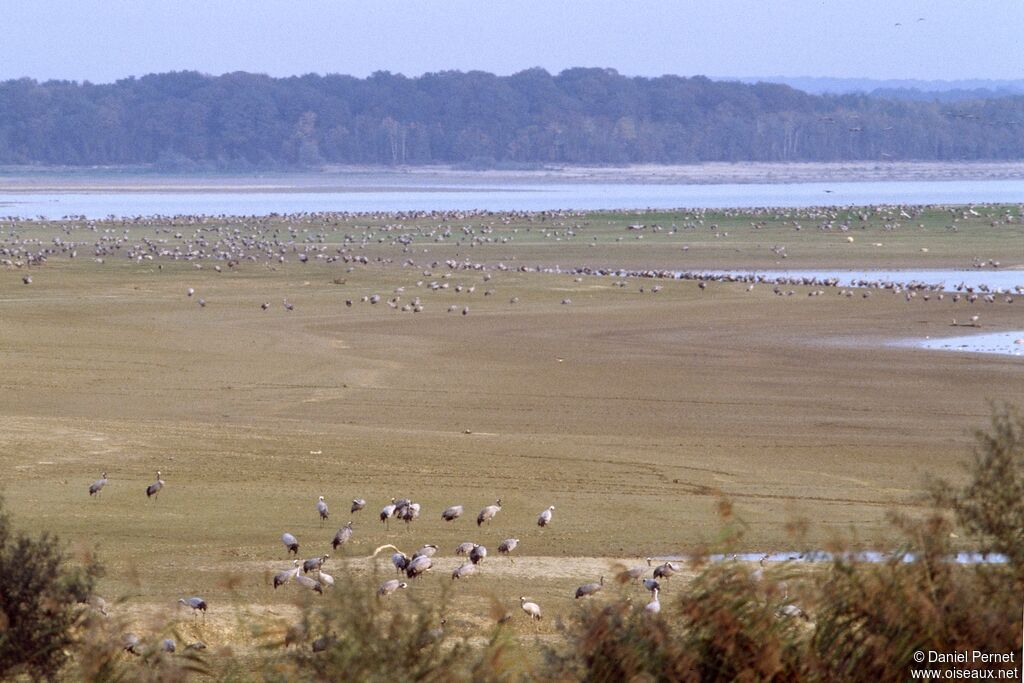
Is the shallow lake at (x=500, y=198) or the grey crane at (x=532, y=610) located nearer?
the grey crane at (x=532, y=610)

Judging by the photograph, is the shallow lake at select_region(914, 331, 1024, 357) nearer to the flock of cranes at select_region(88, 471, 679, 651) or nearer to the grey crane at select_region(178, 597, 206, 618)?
the flock of cranes at select_region(88, 471, 679, 651)

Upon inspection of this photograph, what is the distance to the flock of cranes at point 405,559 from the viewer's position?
A: 970 centimetres

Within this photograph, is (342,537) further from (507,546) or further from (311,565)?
(507,546)

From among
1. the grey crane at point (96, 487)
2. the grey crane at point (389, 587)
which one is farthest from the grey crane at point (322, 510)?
the grey crane at point (389, 587)

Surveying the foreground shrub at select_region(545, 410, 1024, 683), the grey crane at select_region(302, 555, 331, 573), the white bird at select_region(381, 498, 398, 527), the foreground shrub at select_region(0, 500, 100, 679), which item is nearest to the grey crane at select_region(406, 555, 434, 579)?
the grey crane at select_region(302, 555, 331, 573)

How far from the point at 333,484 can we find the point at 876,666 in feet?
29.4

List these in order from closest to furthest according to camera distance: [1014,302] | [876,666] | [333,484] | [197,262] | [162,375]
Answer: [876,666]
[333,484]
[162,375]
[1014,302]
[197,262]

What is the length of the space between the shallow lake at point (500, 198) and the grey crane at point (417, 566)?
57665 millimetres

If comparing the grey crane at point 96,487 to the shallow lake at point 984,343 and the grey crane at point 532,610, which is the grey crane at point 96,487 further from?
the shallow lake at point 984,343

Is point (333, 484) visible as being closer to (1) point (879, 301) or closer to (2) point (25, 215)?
(1) point (879, 301)

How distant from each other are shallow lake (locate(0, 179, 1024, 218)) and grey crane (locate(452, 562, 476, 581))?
57.7 m

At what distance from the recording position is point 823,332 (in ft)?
87.2

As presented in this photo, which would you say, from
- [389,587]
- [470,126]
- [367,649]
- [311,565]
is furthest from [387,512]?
[470,126]

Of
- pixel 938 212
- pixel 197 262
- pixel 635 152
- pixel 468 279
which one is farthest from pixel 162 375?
pixel 635 152
